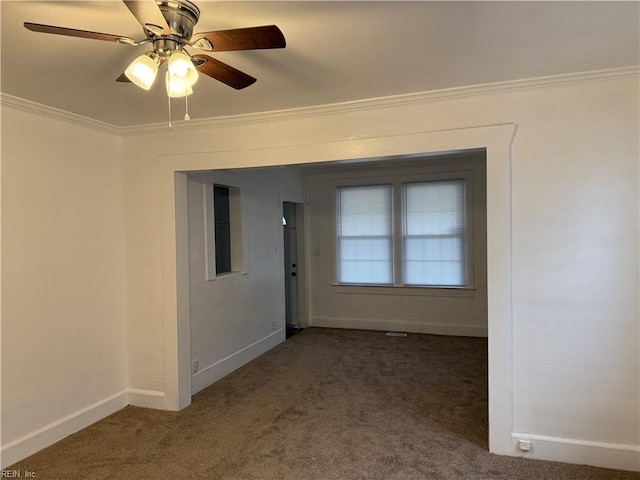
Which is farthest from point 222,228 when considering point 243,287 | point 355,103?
point 355,103

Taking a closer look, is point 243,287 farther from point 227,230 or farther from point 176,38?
point 176,38

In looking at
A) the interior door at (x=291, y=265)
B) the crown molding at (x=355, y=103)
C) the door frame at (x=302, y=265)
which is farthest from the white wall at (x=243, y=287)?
the crown molding at (x=355, y=103)

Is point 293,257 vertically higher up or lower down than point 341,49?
lower down

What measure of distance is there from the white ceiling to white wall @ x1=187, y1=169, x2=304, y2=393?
4.95 feet

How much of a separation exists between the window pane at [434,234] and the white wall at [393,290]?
158 mm

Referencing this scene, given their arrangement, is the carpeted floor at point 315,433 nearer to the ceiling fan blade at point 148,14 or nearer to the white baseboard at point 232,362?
the white baseboard at point 232,362

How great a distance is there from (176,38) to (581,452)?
10.5ft

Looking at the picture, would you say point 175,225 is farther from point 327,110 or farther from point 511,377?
point 511,377

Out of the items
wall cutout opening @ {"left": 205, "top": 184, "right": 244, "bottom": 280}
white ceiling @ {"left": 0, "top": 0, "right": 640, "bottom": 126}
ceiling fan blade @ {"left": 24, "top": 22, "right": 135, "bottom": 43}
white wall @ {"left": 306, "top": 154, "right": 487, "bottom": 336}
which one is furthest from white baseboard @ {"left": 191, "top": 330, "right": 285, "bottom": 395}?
ceiling fan blade @ {"left": 24, "top": 22, "right": 135, "bottom": 43}

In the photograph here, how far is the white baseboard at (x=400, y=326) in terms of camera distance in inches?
230

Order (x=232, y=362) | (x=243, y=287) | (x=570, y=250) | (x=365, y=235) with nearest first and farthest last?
1. (x=570, y=250)
2. (x=232, y=362)
3. (x=243, y=287)
4. (x=365, y=235)

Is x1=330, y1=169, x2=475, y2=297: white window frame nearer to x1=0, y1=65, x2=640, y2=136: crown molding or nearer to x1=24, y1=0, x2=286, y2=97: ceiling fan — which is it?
x1=0, y1=65, x2=640, y2=136: crown molding

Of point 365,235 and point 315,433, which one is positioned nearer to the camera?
point 315,433

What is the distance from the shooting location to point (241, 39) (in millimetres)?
1563
